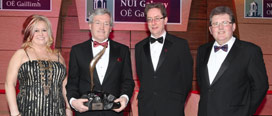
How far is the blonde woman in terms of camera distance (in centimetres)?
285

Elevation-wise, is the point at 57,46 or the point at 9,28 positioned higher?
the point at 9,28

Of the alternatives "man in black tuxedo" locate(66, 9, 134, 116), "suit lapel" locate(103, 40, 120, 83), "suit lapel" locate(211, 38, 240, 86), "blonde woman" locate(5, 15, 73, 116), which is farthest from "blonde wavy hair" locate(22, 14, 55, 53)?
"suit lapel" locate(211, 38, 240, 86)

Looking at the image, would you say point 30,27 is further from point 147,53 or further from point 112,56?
point 147,53

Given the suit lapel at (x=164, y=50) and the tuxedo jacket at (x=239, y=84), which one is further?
the suit lapel at (x=164, y=50)

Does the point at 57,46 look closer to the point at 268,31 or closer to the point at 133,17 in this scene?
the point at 133,17

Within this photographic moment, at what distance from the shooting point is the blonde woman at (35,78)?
2.85 metres

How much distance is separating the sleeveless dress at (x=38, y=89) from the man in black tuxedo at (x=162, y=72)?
35.7 inches

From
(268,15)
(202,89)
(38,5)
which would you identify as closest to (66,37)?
(38,5)

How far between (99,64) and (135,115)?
201 cm

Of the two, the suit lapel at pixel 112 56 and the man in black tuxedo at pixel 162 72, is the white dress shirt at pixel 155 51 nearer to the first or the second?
the man in black tuxedo at pixel 162 72

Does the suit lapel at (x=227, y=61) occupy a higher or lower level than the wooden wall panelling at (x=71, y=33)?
lower

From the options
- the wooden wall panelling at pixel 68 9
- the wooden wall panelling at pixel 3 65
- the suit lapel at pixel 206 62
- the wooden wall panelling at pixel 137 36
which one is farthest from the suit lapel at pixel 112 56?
the wooden wall panelling at pixel 3 65

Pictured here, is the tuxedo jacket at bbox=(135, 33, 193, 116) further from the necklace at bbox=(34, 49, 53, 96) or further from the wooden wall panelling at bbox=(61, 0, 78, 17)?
the wooden wall panelling at bbox=(61, 0, 78, 17)

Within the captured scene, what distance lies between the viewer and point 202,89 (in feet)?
8.91
